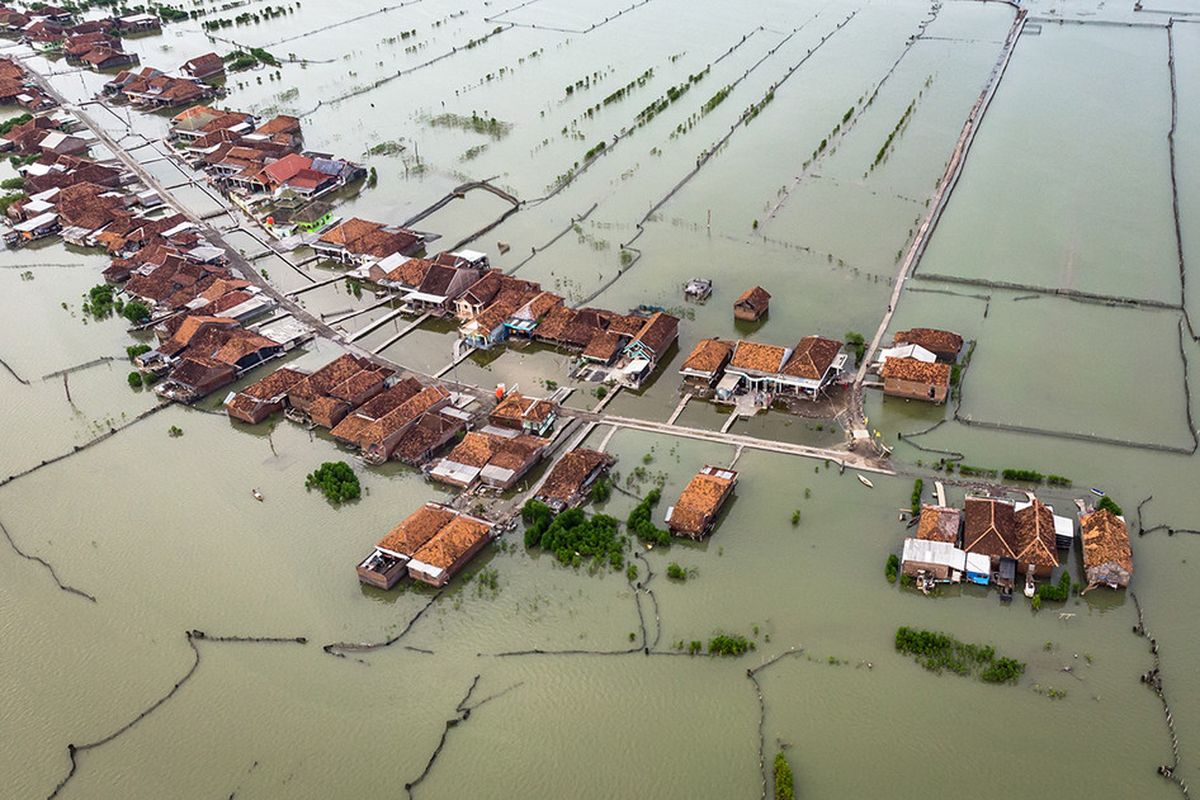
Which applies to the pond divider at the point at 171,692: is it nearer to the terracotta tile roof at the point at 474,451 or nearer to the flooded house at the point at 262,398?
the terracotta tile roof at the point at 474,451

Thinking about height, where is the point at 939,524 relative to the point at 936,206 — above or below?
below

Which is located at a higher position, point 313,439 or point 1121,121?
point 1121,121

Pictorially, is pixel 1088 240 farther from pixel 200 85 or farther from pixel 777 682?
pixel 200 85

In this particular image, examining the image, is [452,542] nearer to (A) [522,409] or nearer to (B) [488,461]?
(B) [488,461]

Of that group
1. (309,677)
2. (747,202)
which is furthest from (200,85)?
(309,677)

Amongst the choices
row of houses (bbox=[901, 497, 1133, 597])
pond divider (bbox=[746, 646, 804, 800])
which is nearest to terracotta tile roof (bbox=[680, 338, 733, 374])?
row of houses (bbox=[901, 497, 1133, 597])

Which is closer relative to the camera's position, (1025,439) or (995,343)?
(1025,439)

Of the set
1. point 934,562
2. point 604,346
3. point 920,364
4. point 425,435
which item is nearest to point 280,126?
Answer: point 604,346

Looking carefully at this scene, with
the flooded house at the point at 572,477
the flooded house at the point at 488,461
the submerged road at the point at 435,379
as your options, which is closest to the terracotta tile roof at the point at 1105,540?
the submerged road at the point at 435,379
